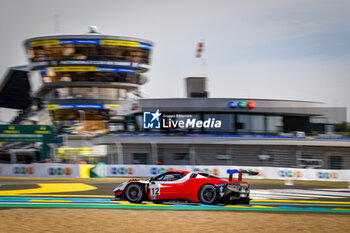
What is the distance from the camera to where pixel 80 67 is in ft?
189

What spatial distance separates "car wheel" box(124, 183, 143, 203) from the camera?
13789mm

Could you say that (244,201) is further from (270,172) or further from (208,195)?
(270,172)

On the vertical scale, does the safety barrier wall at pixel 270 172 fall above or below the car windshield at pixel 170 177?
below

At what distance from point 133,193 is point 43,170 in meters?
18.6

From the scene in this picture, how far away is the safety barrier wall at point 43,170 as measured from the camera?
30.2m

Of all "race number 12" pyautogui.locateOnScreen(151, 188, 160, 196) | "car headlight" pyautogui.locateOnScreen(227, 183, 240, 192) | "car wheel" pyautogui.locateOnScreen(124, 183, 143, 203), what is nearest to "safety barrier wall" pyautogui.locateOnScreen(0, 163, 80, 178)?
"car wheel" pyautogui.locateOnScreen(124, 183, 143, 203)

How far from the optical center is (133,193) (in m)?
13.9

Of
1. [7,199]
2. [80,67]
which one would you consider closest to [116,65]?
[80,67]

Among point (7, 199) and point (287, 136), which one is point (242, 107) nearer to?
point (287, 136)

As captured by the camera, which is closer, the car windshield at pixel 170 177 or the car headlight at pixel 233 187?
the car headlight at pixel 233 187

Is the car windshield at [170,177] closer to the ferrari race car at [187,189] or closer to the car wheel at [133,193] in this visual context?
the ferrari race car at [187,189]

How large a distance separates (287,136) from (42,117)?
1761 inches

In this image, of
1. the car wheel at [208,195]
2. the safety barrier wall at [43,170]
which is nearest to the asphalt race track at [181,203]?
the car wheel at [208,195]

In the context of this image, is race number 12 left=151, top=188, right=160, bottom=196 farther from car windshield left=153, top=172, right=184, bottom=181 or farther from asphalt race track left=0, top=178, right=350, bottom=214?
asphalt race track left=0, top=178, right=350, bottom=214
